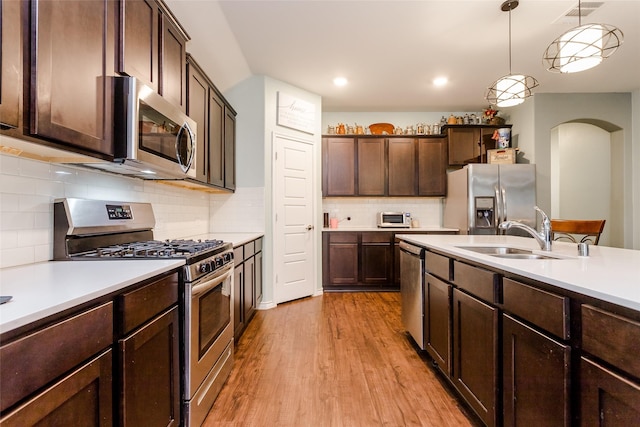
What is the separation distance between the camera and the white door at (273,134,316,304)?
3.74 meters

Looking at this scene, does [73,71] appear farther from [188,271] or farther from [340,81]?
[340,81]

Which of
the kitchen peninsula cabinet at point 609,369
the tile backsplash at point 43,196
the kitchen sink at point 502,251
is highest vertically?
the tile backsplash at point 43,196

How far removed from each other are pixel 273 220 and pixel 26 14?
9.22ft

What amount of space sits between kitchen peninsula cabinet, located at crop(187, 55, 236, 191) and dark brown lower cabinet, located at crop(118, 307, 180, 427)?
146 centimetres

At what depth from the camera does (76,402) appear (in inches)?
33.0

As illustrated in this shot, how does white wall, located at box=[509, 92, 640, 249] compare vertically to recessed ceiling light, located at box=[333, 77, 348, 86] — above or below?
below

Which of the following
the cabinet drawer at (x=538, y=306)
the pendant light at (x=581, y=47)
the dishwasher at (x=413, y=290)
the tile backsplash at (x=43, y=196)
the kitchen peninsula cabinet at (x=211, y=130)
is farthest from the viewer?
the kitchen peninsula cabinet at (x=211, y=130)

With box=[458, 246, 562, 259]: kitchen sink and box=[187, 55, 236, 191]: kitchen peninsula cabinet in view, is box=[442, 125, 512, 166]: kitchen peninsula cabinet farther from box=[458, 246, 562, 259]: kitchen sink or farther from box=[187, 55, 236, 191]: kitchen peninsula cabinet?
box=[187, 55, 236, 191]: kitchen peninsula cabinet

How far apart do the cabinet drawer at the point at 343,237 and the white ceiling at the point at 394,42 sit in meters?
1.96

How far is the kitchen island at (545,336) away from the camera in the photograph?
850 millimetres

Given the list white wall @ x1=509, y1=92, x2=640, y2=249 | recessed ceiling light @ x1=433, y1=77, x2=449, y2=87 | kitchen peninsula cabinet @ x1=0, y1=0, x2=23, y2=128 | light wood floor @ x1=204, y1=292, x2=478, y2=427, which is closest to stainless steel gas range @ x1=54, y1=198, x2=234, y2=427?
light wood floor @ x1=204, y1=292, x2=478, y2=427

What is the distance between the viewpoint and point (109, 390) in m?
0.97

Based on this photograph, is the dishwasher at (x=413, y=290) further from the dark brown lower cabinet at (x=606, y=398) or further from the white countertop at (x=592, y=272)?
the dark brown lower cabinet at (x=606, y=398)

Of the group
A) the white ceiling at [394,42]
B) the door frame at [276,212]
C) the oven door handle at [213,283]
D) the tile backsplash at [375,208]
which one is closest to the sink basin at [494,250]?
the oven door handle at [213,283]
